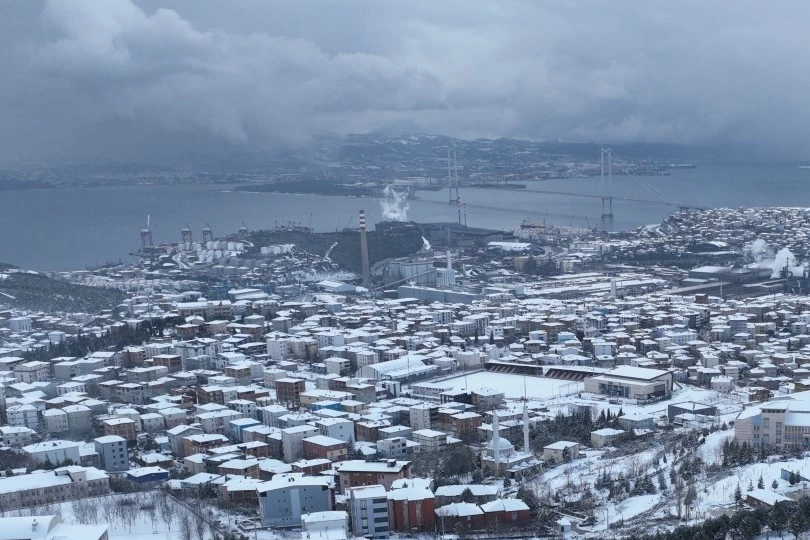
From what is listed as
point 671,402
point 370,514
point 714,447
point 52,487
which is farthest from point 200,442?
point 671,402

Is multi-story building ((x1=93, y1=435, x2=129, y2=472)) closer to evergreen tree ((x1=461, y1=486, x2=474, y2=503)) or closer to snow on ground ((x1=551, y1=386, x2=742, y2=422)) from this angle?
evergreen tree ((x1=461, y1=486, x2=474, y2=503))

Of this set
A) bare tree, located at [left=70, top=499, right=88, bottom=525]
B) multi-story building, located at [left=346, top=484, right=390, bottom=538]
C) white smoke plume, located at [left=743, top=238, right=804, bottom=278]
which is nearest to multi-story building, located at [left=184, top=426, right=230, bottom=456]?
bare tree, located at [left=70, top=499, right=88, bottom=525]

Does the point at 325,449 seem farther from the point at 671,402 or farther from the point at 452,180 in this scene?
the point at 452,180

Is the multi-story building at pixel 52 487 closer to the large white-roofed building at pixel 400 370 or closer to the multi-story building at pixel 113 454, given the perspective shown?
the multi-story building at pixel 113 454

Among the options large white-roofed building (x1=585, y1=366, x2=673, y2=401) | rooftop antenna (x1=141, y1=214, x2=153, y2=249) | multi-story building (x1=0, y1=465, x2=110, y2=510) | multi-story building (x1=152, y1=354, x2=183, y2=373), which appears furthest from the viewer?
rooftop antenna (x1=141, y1=214, x2=153, y2=249)

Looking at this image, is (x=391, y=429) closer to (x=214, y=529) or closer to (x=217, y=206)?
(x=214, y=529)

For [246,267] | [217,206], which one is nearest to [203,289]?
[246,267]
